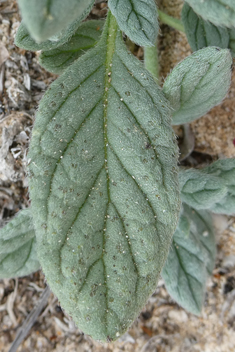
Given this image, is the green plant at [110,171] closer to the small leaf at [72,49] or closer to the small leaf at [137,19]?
the small leaf at [137,19]

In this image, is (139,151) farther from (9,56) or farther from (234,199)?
(9,56)

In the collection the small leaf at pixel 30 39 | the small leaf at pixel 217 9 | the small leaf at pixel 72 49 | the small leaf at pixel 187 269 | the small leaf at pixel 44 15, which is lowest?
the small leaf at pixel 187 269

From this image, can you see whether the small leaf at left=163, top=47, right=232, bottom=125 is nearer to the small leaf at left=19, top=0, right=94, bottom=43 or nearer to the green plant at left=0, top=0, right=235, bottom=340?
the green plant at left=0, top=0, right=235, bottom=340

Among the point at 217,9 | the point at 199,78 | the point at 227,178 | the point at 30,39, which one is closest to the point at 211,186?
the point at 227,178

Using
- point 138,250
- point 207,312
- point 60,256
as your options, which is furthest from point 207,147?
point 60,256

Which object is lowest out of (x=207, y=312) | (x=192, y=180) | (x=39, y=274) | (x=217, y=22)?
(x=207, y=312)

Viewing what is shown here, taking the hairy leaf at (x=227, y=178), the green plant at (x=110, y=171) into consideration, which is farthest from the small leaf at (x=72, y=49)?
the hairy leaf at (x=227, y=178)
